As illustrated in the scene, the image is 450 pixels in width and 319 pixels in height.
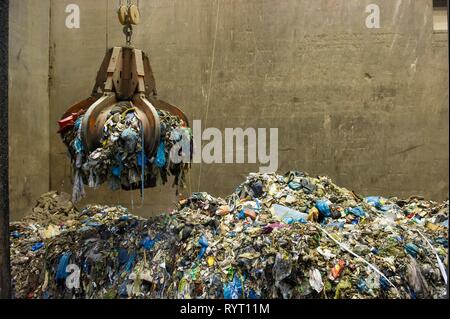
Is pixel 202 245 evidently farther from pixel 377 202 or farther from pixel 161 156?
pixel 377 202

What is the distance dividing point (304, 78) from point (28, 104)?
3.95m

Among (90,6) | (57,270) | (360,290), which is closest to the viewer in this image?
(360,290)

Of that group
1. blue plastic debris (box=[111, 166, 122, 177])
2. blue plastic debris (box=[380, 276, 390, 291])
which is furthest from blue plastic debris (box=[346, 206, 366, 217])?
blue plastic debris (box=[111, 166, 122, 177])

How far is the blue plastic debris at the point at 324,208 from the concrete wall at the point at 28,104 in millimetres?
3875

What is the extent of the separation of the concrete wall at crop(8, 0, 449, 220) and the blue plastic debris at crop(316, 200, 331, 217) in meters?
1.14

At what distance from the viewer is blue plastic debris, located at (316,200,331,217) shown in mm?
4441

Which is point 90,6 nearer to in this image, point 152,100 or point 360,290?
point 152,100

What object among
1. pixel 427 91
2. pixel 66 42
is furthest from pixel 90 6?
pixel 427 91

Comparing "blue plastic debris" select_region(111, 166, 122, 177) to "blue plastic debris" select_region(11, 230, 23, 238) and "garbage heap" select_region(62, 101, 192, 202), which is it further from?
"blue plastic debris" select_region(11, 230, 23, 238)

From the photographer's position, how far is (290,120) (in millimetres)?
5605

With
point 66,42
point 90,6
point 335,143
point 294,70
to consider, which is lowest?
point 335,143

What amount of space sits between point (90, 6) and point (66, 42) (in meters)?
0.67

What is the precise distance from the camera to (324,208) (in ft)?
14.6

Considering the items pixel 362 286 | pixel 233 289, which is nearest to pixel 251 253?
pixel 233 289
